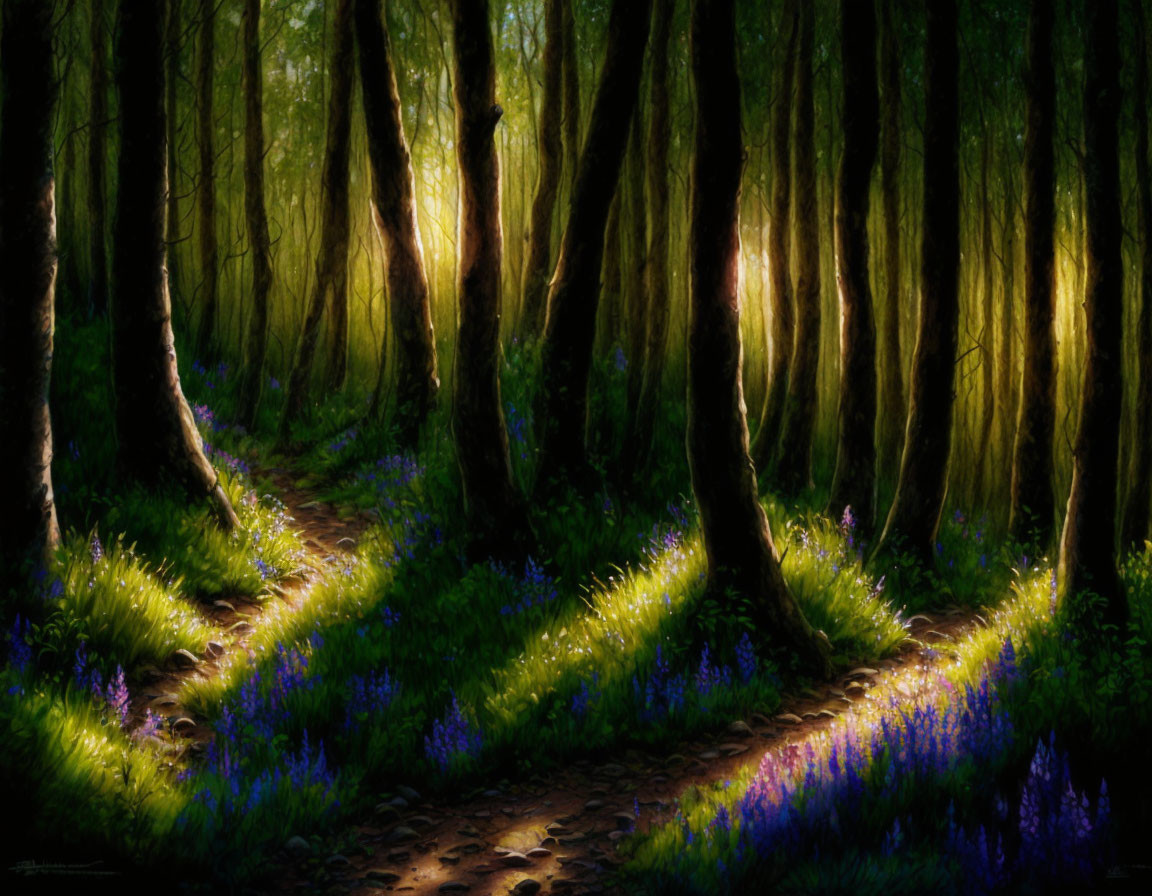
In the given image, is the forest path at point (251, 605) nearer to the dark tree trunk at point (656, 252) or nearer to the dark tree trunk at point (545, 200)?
the dark tree trunk at point (656, 252)

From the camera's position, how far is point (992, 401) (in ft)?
38.3

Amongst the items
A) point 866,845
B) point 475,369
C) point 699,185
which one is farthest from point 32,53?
point 866,845

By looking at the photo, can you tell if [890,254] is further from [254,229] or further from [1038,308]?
[254,229]

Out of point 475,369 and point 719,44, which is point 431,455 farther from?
point 719,44

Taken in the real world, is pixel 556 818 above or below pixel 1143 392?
below

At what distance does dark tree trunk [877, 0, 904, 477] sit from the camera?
452 inches

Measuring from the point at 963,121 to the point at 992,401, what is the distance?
3.64m

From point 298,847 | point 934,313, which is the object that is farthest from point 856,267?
point 298,847

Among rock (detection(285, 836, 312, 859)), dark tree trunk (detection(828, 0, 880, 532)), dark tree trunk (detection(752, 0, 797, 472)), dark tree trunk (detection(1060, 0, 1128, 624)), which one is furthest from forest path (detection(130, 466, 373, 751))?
dark tree trunk (detection(1060, 0, 1128, 624))

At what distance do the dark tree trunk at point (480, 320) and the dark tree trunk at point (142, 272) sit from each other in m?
2.71

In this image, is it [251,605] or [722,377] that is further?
[251,605]

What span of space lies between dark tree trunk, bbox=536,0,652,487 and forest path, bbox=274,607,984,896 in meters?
3.50

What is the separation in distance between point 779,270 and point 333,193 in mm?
5931

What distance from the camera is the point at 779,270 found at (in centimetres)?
1137
